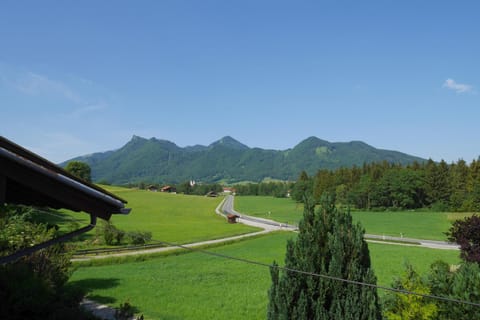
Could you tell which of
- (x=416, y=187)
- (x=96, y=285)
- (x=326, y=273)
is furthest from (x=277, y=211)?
(x=326, y=273)

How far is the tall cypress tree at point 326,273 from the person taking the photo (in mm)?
7562

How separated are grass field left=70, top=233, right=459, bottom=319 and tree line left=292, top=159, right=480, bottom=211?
163ft

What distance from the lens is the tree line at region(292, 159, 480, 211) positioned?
76.5 m

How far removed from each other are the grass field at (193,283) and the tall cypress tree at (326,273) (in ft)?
24.8

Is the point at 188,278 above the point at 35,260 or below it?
below

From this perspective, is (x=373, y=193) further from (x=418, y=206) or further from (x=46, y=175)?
(x=46, y=175)

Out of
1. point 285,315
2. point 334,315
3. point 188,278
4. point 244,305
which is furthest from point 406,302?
point 188,278

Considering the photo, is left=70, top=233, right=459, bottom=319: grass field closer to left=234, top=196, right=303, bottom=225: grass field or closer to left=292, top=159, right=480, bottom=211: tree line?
left=234, top=196, right=303, bottom=225: grass field

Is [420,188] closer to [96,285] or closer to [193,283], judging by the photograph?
[193,283]

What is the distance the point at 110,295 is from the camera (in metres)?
16.8

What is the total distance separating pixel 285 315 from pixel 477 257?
8.94m

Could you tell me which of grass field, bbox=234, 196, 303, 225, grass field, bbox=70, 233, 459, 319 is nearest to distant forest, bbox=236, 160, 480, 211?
grass field, bbox=234, 196, 303, 225

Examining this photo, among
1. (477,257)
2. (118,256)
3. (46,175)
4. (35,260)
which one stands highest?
(46,175)

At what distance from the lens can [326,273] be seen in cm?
795
